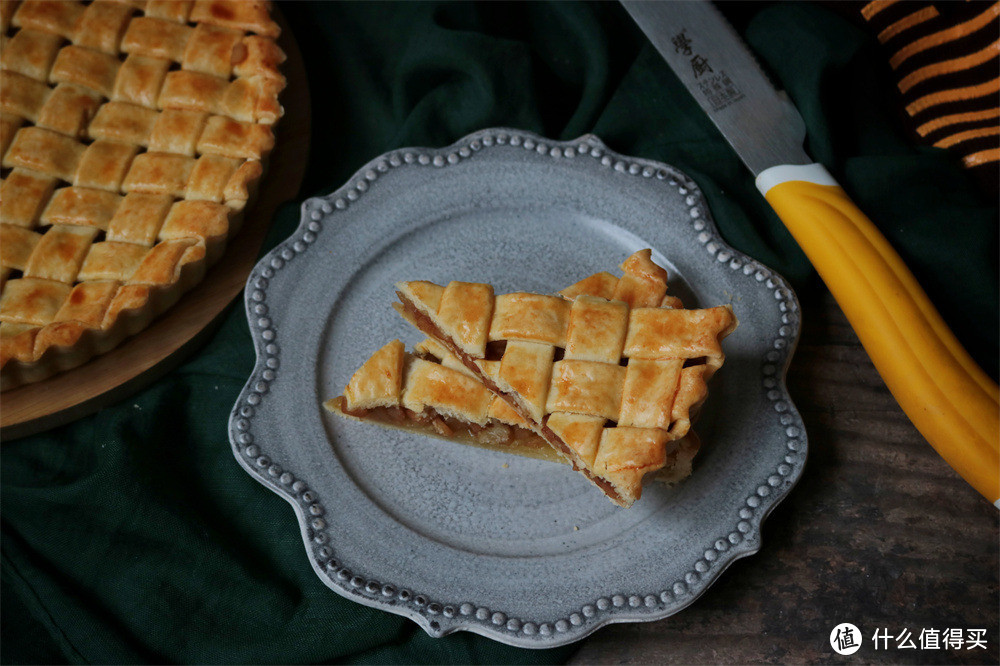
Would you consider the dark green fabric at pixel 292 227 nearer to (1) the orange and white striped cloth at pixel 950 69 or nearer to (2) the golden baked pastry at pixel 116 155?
(1) the orange and white striped cloth at pixel 950 69

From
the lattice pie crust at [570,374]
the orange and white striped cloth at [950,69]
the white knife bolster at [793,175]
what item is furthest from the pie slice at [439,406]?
the orange and white striped cloth at [950,69]

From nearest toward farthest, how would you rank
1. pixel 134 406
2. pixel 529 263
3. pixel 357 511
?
pixel 357 511
pixel 134 406
pixel 529 263

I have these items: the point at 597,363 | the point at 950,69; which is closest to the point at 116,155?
the point at 597,363

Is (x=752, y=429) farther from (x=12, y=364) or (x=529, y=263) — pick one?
(x=12, y=364)

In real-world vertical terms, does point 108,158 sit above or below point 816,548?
above

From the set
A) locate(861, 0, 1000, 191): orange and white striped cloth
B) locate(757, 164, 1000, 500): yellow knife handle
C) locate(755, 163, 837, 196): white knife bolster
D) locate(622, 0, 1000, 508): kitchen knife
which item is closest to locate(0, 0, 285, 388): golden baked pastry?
locate(622, 0, 1000, 508): kitchen knife

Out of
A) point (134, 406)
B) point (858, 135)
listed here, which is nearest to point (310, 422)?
point (134, 406)
